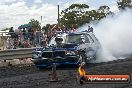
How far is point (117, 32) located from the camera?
26.5m

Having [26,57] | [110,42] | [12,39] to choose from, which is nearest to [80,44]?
[26,57]

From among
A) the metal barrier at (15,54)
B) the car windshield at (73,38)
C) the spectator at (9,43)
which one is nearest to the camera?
the car windshield at (73,38)

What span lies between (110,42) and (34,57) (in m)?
9.01

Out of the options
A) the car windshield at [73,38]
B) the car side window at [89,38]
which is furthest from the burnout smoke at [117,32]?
the car windshield at [73,38]

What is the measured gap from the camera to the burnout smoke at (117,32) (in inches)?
957

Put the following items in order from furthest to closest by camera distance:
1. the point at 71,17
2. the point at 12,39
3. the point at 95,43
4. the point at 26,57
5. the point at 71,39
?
the point at 71,17
the point at 12,39
the point at 26,57
the point at 95,43
the point at 71,39

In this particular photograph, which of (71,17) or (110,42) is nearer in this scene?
(110,42)

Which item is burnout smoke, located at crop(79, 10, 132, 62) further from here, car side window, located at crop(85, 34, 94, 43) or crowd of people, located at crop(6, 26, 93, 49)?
car side window, located at crop(85, 34, 94, 43)

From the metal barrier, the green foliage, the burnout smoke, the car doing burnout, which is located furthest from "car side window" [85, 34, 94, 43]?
the green foliage

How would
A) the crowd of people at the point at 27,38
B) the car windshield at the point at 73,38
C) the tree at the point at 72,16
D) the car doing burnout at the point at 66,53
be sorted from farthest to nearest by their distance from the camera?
the tree at the point at 72,16
the crowd of people at the point at 27,38
the car windshield at the point at 73,38
the car doing burnout at the point at 66,53

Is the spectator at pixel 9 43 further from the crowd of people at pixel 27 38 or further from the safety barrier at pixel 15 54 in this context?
the safety barrier at pixel 15 54

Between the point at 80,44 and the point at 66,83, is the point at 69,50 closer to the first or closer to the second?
the point at 80,44

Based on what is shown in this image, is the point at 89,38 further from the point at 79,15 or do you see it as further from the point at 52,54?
the point at 79,15

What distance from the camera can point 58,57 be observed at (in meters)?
15.8
